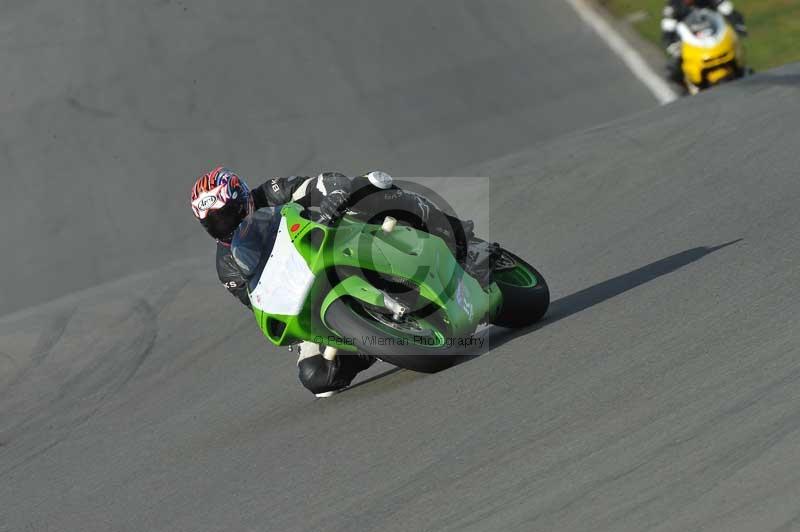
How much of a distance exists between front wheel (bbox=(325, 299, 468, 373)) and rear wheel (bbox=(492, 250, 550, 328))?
66cm

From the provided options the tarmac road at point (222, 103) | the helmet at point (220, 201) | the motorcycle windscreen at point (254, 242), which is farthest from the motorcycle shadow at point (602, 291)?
the tarmac road at point (222, 103)

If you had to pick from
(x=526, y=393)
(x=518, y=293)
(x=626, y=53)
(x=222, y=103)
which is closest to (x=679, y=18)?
(x=626, y=53)

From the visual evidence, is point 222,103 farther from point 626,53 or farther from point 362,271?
point 362,271

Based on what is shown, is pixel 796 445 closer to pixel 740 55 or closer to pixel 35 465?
pixel 35 465

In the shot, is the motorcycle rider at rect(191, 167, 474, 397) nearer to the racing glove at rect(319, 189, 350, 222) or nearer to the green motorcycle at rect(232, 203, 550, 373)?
the racing glove at rect(319, 189, 350, 222)

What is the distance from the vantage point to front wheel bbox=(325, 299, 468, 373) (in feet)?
18.5

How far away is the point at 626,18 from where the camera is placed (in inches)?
719

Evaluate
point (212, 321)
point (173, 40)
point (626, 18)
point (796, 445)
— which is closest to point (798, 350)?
point (796, 445)

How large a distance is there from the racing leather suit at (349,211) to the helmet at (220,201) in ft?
0.61

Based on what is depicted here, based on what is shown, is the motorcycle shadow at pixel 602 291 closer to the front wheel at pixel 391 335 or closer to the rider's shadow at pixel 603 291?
the rider's shadow at pixel 603 291

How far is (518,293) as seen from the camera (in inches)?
263

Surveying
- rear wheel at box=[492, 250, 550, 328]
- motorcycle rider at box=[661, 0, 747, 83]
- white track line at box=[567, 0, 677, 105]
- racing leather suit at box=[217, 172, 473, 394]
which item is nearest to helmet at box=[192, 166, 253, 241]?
racing leather suit at box=[217, 172, 473, 394]

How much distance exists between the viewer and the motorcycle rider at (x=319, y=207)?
596 centimetres

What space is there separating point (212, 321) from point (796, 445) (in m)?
5.87
